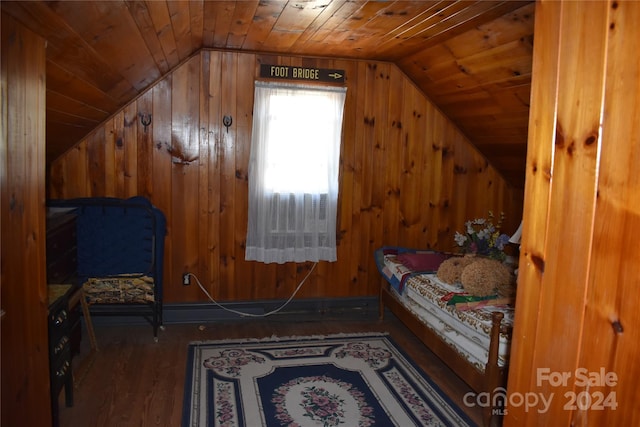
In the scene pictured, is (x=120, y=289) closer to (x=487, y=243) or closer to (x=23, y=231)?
(x=23, y=231)

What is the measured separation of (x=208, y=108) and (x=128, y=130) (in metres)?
0.65

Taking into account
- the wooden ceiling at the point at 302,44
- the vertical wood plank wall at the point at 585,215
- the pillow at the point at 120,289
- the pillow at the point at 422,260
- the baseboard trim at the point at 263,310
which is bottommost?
the baseboard trim at the point at 263,310

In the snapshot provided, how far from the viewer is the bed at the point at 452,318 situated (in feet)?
8.01

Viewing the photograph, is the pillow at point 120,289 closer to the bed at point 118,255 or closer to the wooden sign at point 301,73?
the bed at point 118,255

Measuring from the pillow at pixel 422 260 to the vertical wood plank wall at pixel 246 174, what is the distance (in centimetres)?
55

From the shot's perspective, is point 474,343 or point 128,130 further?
point 128,130

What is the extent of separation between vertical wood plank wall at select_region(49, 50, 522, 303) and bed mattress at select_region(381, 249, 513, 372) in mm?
745

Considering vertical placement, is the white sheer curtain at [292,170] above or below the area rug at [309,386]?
above

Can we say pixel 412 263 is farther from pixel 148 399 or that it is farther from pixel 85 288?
pixel 85 288

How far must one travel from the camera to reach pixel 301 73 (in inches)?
159

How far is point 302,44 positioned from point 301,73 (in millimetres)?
398

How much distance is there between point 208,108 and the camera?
13.0ft

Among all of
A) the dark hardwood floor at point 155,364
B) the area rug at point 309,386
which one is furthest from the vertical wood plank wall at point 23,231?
the area rug at point 309,386

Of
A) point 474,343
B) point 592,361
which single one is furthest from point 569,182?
point 474,343
